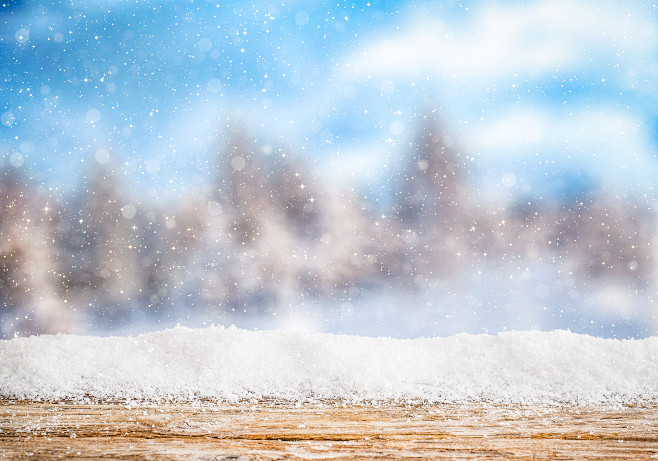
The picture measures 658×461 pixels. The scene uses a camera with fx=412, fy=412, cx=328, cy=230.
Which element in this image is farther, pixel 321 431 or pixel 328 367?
pixel 328 367

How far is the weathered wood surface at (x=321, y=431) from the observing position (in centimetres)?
137

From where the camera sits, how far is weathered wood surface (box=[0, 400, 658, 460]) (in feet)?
4.48

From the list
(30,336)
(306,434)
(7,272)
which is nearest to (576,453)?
(306,434)

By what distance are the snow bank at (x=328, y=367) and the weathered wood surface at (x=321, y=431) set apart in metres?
0.15

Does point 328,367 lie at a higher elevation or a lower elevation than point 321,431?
higher

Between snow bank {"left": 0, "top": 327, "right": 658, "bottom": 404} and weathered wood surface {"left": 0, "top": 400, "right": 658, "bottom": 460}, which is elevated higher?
snow bank {"left": 0, "top": 327, "right": 658, "bottom": 404}

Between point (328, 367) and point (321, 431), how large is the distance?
26.0 inches

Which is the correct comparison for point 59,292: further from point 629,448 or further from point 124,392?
point 629,448

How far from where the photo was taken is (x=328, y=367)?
7.22 ft

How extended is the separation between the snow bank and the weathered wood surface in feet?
0.49

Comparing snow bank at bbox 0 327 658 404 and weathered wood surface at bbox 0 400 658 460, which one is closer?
weathered wood surface at bbox 0 400 658 460

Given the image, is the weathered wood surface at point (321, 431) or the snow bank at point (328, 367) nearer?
the weathered wood surface at point (321, 431)

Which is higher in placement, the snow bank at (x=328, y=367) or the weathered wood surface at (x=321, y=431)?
the snow bank at (x=328, y=367)

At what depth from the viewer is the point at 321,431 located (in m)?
1.54
